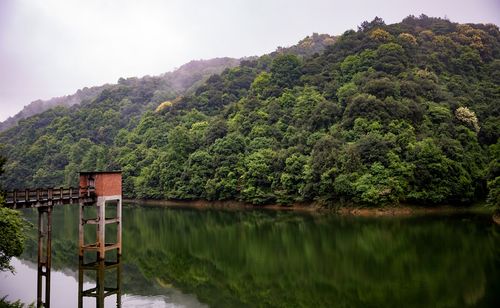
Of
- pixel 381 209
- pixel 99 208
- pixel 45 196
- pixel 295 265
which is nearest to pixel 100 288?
pixel 99 208

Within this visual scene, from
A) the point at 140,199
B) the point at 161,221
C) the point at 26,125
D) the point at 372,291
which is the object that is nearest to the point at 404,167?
the point at 161,221

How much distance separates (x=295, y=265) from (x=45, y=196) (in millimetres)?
15621

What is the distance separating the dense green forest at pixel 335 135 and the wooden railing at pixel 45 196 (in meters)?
38.6

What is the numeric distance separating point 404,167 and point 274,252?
31882mm

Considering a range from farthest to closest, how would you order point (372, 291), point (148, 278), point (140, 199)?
point (140, 199), point (148, 278), point (372, 291)

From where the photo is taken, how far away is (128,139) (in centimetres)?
11050

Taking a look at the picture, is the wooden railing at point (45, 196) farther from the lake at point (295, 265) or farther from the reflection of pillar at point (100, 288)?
the lake at point (295, 265)

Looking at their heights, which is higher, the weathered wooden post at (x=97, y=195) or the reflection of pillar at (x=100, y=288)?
the weathered wooden post at (x=97, y=195)

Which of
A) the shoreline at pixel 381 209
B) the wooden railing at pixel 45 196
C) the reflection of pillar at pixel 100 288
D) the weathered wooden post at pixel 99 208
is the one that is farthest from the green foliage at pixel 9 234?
the shoreline at pixel 381 209

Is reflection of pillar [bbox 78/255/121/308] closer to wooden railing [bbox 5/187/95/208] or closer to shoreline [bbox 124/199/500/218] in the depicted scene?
wooden railing [bbox 5/187/95/208]

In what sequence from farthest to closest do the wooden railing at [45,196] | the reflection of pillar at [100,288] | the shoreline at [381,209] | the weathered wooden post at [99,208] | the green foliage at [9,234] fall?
the shoreline at [381,209] < the weathered wooden post at [99,208] < the wooden railing at [45,196] < the reflection of pillar at [100,288] < the green foliage at [9,234]

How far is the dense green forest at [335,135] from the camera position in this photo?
205 feet

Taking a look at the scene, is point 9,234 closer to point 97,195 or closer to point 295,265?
point 97,195

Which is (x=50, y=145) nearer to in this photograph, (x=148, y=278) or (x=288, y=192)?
(x=288, y=192)
